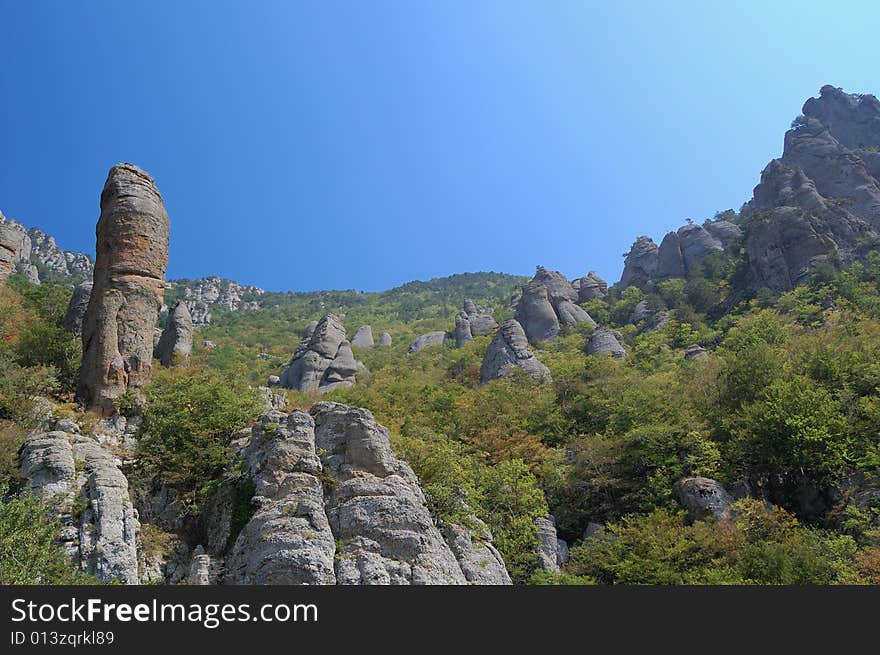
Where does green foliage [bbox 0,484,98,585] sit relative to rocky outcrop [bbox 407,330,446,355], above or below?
below

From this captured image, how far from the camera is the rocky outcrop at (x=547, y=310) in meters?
62.1

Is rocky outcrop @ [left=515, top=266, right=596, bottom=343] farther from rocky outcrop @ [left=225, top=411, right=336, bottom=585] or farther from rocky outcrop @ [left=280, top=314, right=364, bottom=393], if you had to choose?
rocky outcrop @ [left=225, top=411, right=336, bottom=585]

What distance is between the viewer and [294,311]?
109 metres

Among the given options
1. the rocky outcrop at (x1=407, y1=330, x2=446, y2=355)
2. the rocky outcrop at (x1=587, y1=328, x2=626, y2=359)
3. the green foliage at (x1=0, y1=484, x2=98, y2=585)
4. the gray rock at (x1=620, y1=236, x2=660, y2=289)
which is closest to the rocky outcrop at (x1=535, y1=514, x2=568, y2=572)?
the green foliage at (x1=0, y1=484, x2=98, y2=585)

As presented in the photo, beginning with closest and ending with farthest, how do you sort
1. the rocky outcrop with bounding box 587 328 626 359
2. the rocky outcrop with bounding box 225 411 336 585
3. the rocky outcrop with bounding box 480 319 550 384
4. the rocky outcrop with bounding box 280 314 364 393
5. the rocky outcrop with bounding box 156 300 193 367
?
the rocky outcrop with bounding box 225 411 336 585, the rocky outcrop with bounding box 156 300 193 367, the rocky outcrop with bounding box 480 319 550 384, the rocky outcrop with bounding box 280 314 364 393, the rocky outcrop with bounding box 587 328 626 359

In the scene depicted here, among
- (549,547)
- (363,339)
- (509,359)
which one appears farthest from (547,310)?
(549,547)

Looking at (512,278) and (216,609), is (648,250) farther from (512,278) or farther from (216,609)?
(216,609)

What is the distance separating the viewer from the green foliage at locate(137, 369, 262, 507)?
17578 mm

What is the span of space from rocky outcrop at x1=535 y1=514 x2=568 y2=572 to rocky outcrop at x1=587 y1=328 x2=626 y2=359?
27.8 meters

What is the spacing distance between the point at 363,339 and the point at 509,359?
Answer: 27531 millimetres

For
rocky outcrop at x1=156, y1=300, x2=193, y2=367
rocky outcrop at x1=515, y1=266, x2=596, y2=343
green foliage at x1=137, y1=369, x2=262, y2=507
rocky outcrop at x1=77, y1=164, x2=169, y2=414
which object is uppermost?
rocky outcrop at x1=515, y1=266, x2=596, y2=343

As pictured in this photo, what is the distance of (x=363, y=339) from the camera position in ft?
241

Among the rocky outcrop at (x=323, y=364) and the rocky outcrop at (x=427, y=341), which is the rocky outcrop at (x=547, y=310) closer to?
the rocky outcrop at (x=427, y=341)

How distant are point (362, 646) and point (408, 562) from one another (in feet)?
16.1
